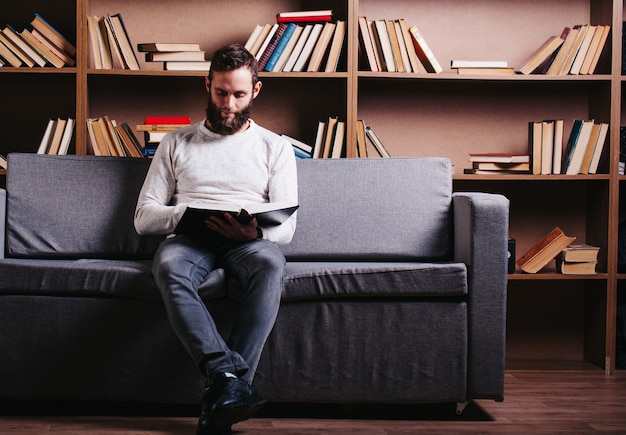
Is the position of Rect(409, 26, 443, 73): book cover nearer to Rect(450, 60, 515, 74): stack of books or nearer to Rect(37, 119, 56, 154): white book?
Rect(450, 60, 515, 74): stack of books

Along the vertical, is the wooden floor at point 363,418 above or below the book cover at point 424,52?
below

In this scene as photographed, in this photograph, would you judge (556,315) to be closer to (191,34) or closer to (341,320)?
(341,320)

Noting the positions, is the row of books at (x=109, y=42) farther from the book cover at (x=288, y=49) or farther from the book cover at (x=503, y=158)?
the book cover at (x=503, y=158)

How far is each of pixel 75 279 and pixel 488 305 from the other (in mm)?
1258

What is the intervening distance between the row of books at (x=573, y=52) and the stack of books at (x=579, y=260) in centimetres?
77

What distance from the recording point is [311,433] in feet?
6.96

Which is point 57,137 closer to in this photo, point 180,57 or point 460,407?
point 180,57

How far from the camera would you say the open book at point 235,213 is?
2.18 metres

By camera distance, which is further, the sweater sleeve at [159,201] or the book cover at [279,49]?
the book cover at [279,49]

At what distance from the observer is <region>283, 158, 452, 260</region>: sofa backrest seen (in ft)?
8.88

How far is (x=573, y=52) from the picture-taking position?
325cm

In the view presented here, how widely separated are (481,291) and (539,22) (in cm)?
178

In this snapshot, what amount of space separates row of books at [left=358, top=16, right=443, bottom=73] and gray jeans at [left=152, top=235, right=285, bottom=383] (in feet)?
4.32

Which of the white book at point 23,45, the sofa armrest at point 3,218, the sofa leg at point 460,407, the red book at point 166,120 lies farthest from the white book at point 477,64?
the sofa armrest at point 3,218
